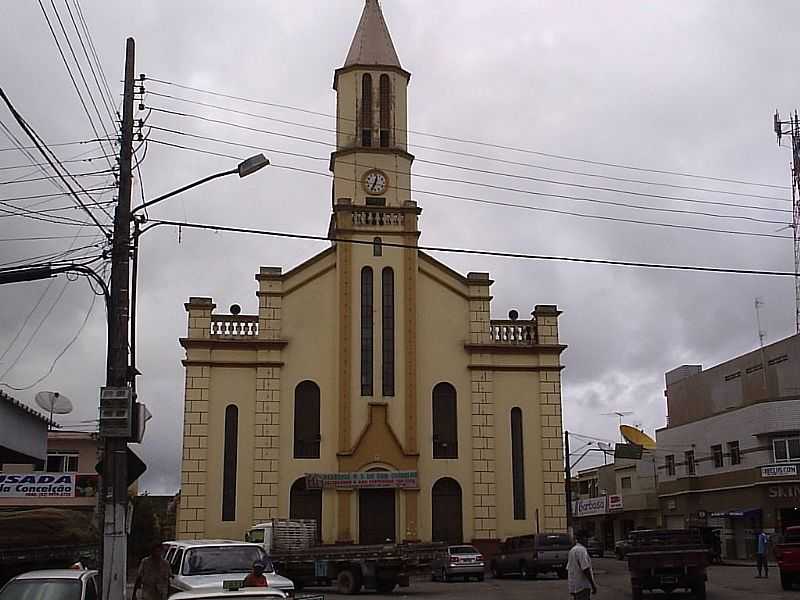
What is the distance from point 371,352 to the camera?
40594 mm

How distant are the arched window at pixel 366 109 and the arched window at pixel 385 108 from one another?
49cm

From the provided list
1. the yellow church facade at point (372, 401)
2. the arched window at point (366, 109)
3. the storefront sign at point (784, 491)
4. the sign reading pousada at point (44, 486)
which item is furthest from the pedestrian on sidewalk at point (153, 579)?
the storefront sign at point (784, 491)

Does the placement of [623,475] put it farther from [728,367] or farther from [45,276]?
[45,276]

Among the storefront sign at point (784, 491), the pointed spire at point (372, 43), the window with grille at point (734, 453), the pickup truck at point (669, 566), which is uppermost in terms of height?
the pointed spire at point (372, 43)

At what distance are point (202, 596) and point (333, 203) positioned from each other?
3561cm

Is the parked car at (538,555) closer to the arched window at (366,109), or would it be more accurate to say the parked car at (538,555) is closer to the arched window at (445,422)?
the arched window at (445,422)

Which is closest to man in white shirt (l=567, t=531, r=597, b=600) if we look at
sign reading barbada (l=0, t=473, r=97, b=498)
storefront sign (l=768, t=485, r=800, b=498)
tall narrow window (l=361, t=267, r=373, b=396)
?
tall narrow window (l=361, t=267, r=373, b=396)

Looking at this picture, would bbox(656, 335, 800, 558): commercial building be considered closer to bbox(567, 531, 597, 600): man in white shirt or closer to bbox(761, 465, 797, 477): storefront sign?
bbox(761, 465, 797, 477): storefront sign

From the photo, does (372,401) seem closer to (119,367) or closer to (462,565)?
(462,565)

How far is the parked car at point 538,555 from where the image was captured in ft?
116

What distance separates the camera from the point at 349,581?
1141 inches

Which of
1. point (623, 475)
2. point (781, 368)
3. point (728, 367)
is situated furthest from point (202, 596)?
point (623, 475)

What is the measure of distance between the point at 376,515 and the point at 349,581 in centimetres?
1049

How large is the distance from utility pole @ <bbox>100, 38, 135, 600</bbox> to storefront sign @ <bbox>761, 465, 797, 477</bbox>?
35.5 metres
